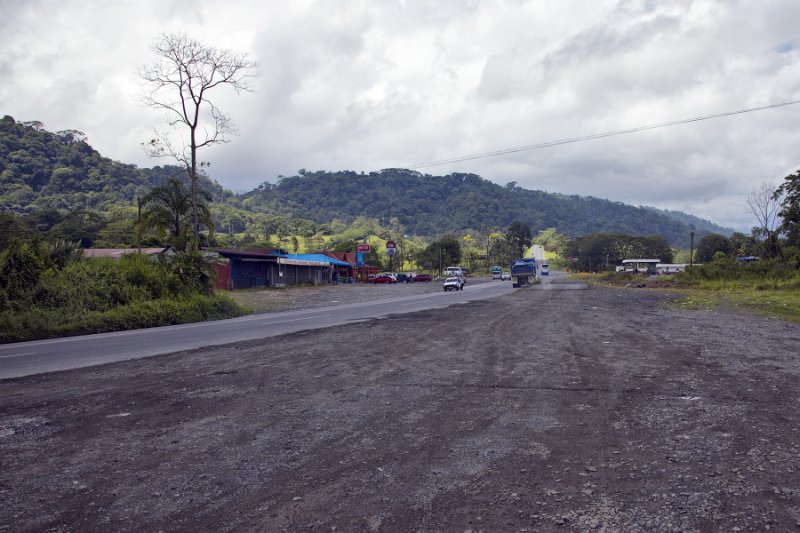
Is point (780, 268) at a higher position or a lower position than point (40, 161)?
lower

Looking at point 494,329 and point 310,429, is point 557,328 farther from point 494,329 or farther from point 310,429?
point 310,429

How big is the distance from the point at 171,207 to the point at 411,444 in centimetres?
3778

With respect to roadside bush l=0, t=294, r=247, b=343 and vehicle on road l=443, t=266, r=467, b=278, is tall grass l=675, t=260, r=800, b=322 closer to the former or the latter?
vehicle on road l=443, t=266, r=467, b=278

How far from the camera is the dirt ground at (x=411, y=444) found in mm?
3867

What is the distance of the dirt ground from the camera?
3.87 meters

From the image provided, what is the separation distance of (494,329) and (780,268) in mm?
34490

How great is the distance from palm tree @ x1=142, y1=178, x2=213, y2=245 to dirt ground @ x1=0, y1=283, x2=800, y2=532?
29460mm

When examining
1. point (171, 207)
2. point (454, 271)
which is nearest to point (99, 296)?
point (171, 207)

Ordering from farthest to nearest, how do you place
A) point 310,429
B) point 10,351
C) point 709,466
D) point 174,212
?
point 174,212
point 10,351
point 310,429
point 709,466

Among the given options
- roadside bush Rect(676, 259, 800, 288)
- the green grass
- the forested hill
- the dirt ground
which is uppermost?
the forested hill

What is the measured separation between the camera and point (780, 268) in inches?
1529

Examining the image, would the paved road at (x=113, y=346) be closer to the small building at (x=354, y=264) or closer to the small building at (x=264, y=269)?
the small building at (x=264, y=269)

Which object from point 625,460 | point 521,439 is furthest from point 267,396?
point 625,460

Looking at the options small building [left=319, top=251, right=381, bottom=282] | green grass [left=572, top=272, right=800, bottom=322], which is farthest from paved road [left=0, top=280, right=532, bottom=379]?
small building [left=319, top=251, right=381, bottom=282]
